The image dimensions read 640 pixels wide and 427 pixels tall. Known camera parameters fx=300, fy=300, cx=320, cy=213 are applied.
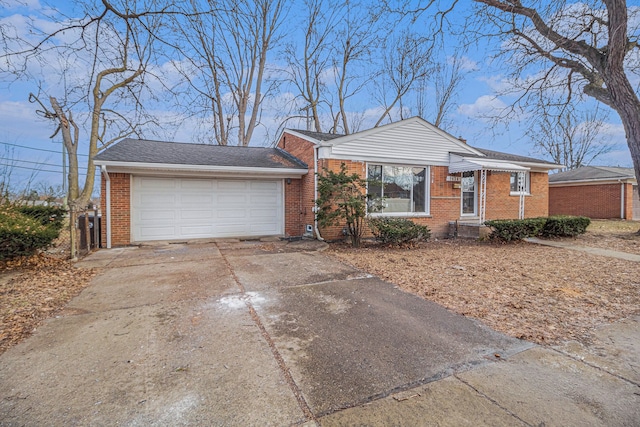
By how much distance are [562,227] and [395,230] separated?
652 centimetres

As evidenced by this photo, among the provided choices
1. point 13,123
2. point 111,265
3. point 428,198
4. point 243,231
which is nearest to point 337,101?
point 428,198

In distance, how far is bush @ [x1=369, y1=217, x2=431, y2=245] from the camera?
27.8ft

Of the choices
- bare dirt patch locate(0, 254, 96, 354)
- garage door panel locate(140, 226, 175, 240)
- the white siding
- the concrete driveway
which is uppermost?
the white siding

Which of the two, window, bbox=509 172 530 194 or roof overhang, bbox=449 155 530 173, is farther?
window, bbox=509 172 530 194

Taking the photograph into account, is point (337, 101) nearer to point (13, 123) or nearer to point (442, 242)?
point (442, 242)

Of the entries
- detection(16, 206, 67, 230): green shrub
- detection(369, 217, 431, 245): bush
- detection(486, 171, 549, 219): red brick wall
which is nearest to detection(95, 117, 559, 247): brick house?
detection(486, 171, 549, 219): red brick wall

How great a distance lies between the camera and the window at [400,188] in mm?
10094

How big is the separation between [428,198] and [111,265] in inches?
376

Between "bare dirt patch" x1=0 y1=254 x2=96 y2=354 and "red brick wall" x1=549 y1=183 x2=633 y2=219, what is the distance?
83.0 ft

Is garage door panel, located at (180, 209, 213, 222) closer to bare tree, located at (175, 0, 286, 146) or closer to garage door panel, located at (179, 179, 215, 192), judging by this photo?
garage door panel, located at (179, 179, 215, 192)

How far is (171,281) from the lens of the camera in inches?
201

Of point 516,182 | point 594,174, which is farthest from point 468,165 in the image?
point 594,174

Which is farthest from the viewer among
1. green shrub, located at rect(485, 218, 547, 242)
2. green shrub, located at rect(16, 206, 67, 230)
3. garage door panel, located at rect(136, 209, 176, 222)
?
green shrub, located at rect(485, 218, 547, 242)

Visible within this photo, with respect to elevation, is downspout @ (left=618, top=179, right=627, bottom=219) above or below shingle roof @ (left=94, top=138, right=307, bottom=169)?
below
